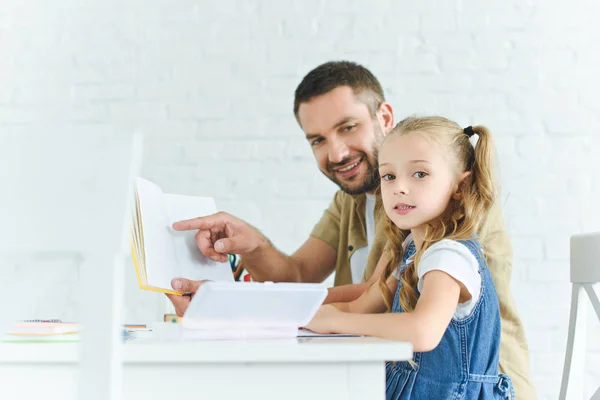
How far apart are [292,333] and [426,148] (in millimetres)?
520

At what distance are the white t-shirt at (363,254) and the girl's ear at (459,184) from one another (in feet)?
2.00

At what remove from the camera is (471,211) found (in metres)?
1.38

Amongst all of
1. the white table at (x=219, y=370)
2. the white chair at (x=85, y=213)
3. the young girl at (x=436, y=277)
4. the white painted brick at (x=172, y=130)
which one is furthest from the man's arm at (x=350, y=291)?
the white painted brick at (x=172, y=130)

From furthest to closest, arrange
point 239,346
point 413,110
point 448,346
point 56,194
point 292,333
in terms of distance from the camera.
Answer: point 413,110, point 448,346, point 292,333, point 239,346, point 56,194

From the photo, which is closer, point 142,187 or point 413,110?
point 142,187

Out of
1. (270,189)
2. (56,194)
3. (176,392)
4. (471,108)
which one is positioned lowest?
(176,392)

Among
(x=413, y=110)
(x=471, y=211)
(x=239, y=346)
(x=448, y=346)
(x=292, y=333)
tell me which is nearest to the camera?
(x=239, y=346)

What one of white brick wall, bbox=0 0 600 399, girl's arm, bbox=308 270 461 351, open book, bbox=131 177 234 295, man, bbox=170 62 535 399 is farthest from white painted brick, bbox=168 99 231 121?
girl's arm, bbox=308 270 461 351

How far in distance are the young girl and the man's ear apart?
2.31 feet

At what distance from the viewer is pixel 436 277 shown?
46.6 inches

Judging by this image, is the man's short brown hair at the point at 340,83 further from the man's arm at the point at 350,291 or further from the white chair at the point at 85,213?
the white chair at the point at 85,213

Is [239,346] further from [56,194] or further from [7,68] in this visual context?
[7,68]

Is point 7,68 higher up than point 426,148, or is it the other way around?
point 7,68

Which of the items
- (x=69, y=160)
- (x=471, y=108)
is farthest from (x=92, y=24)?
(x=69, y=160)
